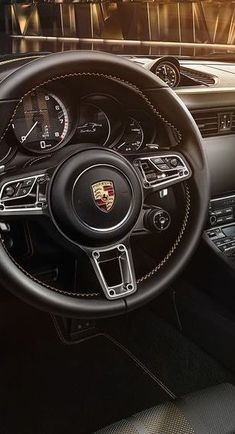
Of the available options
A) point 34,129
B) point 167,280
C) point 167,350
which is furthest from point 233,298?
point 34,129

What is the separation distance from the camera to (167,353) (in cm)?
226

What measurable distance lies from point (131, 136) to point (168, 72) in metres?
0.58

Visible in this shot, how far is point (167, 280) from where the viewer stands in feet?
5.34

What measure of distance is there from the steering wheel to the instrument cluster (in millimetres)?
76

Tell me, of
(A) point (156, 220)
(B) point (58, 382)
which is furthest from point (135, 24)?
(A) point (156, 220)

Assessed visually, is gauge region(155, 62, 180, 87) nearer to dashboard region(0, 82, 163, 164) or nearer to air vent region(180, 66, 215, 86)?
air vent region(180, 66, 215, 86)

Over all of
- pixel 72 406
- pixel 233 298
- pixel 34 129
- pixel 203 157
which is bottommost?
pixel 72 406

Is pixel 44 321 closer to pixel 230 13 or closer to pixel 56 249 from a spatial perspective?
pixel 56 249

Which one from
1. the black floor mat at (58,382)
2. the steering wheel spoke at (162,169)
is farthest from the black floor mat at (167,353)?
the steering wheel spoke at (162,169)

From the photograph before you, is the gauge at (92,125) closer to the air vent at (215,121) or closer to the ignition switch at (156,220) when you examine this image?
the ignition switch at (156,220)

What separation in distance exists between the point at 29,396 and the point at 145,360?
0.42 metres

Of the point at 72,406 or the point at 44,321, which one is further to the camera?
the point at 44,321

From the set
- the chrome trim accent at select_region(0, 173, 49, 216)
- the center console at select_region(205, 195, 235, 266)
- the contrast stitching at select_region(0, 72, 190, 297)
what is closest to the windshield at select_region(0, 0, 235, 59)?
the center console at select_region(205, 195, 235, 266)

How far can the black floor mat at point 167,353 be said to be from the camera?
84.0 inches
